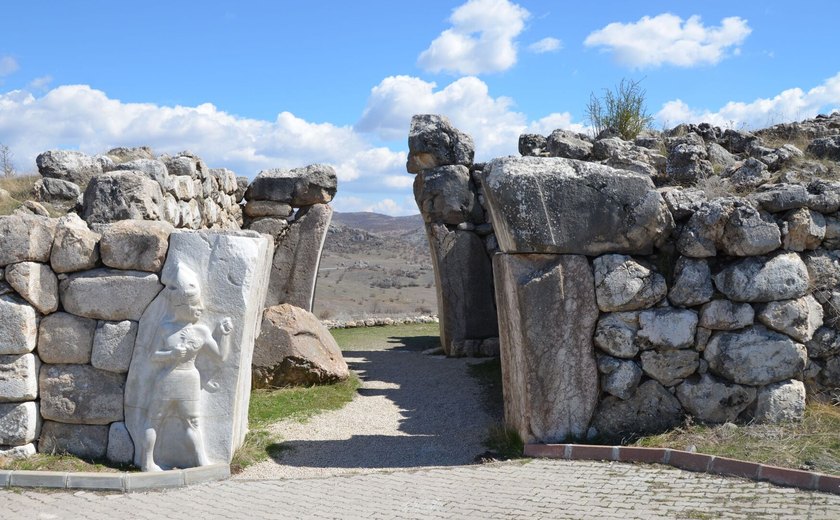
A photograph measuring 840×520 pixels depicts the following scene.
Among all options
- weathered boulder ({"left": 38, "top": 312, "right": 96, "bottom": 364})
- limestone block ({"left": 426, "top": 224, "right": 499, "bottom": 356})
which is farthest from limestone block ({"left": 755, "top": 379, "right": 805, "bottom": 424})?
limestone block ({"left": 426, "top": 224, "right": 499, "bottom": 356})

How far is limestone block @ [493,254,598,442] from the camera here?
684cm

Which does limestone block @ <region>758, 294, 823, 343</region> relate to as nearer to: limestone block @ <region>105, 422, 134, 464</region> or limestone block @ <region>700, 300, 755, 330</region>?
limestone block @ <region>700, 300, 755, 330</region>

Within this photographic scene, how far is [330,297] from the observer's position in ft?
95.8

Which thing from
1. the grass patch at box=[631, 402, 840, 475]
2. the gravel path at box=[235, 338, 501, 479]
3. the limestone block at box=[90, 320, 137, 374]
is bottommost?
the gravel path at box=[235, 338, 501, 479]

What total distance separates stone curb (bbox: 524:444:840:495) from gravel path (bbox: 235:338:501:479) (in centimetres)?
101

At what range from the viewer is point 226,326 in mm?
6328

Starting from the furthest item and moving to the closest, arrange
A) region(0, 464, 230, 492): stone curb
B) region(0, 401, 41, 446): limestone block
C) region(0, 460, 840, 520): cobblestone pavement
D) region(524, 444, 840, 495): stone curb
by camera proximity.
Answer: region(0, 401, 41, 446): limestone block < region(0, 464, 230, 492): stone curb < region(524, 444, 840, 495): stone curb < region(0, 460, 840, 520): cobblestone pavement

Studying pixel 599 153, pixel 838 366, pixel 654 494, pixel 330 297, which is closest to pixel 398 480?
pixel 654 494

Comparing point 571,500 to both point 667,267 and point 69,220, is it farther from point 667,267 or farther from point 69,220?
point 69,220

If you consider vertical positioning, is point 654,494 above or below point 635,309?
below

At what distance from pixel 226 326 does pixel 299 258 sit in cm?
784

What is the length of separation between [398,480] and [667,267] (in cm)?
315

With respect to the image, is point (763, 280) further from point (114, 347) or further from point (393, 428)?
point (114, 347)

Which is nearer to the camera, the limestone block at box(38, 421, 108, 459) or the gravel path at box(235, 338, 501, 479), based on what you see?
the limestone block at box(38, 421, 108, 459)
